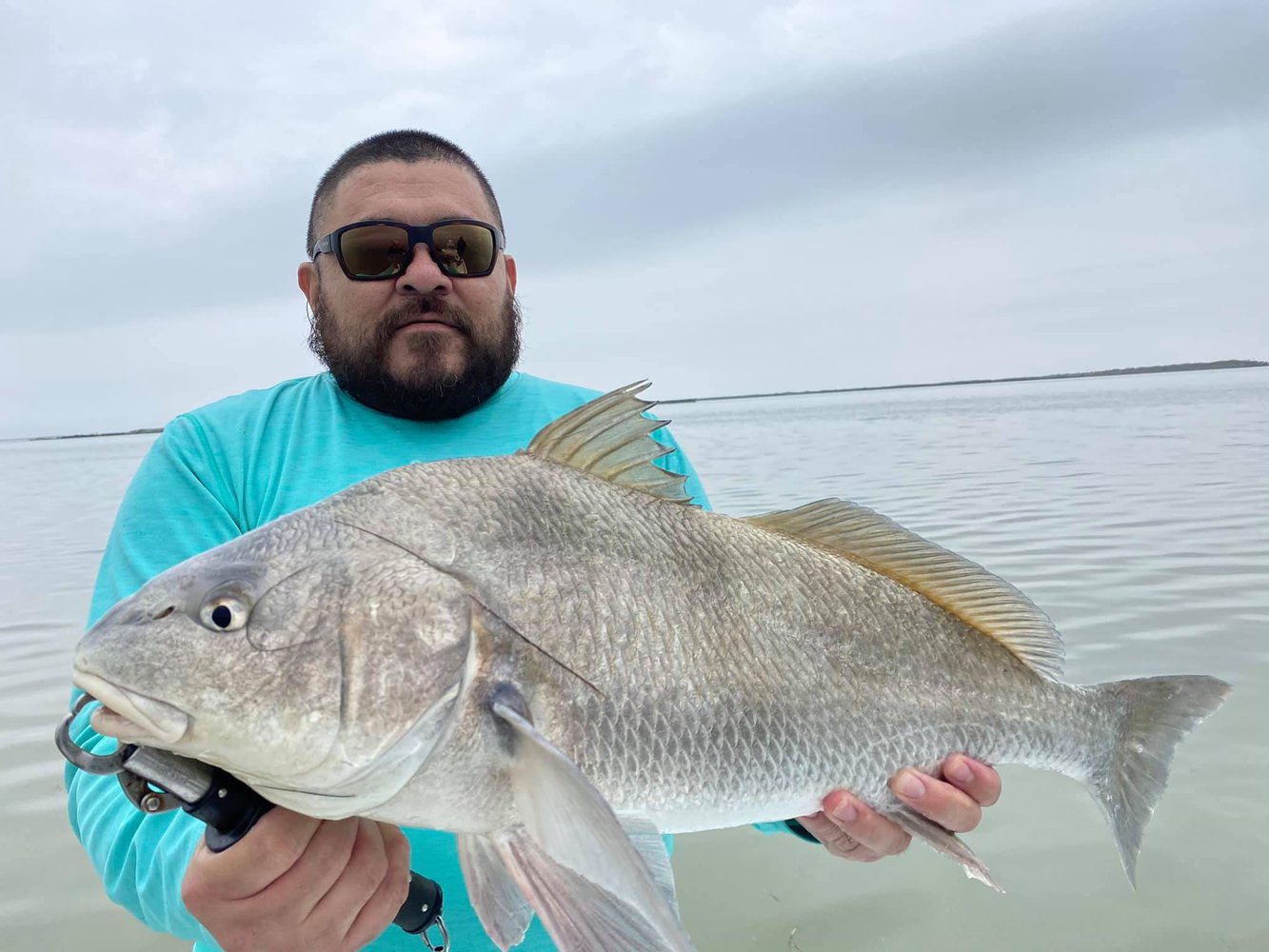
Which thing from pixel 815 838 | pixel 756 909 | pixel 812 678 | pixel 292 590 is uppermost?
pixel 292 590

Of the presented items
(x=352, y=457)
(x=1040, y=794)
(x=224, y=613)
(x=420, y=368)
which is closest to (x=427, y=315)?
(x=420, y=368)

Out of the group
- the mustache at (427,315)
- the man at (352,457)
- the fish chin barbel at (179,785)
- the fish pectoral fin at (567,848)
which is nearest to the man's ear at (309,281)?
the man at (352,457)

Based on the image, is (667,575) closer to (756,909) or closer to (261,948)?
(261,948)

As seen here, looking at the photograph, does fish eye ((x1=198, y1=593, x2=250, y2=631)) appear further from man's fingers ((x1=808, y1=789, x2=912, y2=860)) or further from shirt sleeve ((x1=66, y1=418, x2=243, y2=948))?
man's fingers ((x1=808, y1=789, x2=912, y2=860))

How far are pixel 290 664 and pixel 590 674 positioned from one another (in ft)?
1.78

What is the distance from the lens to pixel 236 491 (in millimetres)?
2367

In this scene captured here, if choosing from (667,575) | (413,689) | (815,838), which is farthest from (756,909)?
(413,689)

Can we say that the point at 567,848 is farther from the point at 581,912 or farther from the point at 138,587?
the point at 138,587

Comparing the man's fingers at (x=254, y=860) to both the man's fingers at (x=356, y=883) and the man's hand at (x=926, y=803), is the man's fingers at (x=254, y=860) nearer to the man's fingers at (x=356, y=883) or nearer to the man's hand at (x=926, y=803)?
the man's fingers at (x=356, y=883)

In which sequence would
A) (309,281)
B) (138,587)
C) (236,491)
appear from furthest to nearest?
(309,281) < (236,491) < (138,587)

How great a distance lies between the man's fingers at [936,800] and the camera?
1.87 meters

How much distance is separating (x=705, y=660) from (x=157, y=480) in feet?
5.22

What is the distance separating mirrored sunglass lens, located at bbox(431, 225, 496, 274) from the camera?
2.75m

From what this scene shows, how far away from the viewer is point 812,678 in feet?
6.05
